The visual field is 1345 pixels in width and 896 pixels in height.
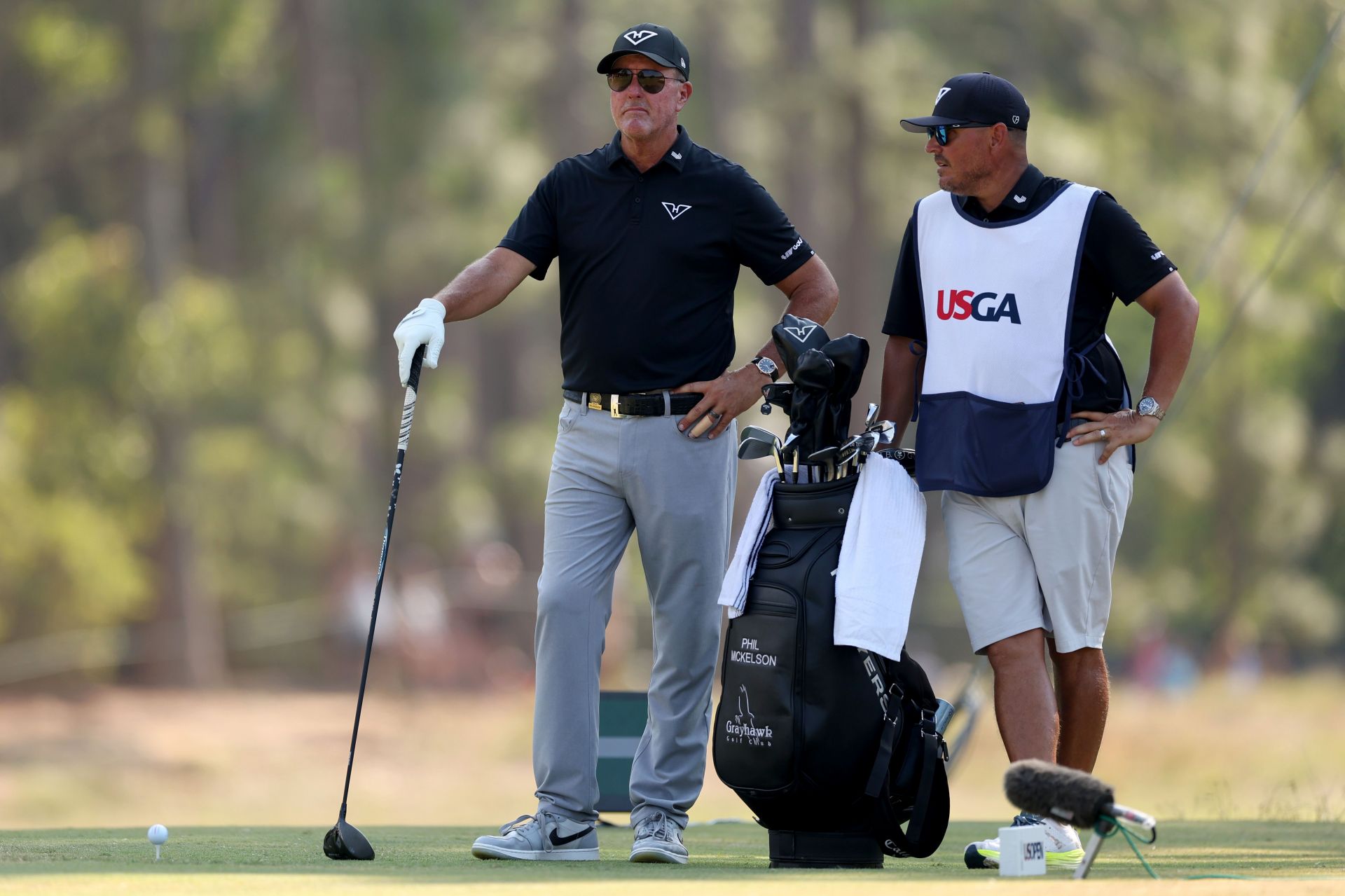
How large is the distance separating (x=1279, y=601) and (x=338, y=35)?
44.6ft

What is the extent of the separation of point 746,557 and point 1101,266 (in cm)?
115

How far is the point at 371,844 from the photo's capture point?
5.39 metres

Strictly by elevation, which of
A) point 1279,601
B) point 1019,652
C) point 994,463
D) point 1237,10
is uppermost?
point 1237,10

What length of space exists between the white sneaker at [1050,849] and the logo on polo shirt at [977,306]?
1.20m

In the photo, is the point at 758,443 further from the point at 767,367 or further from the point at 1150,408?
the point at 1150,408

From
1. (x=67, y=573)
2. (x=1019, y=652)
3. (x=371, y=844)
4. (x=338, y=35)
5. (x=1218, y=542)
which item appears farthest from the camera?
(x=338, y=35)

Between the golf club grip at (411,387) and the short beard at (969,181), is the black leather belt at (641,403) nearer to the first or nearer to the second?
the golf club grip at (411,387)

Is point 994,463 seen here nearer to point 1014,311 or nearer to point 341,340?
point 1014,311

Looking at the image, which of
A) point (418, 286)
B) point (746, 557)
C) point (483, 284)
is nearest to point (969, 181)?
point (746, 557)

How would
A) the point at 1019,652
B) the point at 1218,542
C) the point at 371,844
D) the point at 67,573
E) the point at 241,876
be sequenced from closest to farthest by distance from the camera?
1. the point at 241,876
2. the point at 1019,652
3. the point at 371,844
4. the point at 67,573
5. the point at 1218,542

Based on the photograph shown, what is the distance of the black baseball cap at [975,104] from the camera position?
501 centimetres

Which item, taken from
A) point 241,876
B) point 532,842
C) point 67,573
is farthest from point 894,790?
point 67,573

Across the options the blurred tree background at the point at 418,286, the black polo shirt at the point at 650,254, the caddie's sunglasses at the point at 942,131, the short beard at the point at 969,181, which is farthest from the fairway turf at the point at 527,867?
the blurred tree background at the point at 418,286

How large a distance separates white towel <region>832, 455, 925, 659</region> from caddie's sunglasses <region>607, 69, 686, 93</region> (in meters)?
1.16
